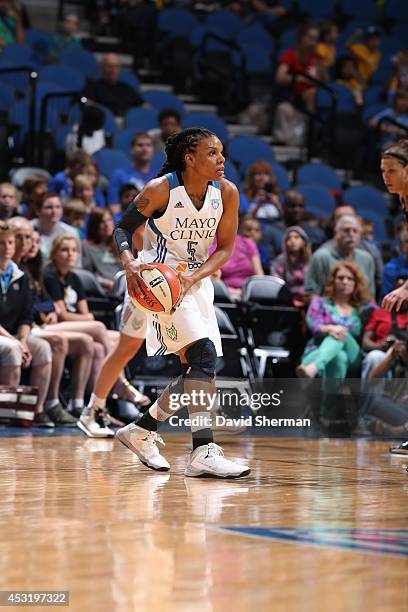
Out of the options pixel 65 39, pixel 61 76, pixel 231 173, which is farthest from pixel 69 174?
pixel 65 39

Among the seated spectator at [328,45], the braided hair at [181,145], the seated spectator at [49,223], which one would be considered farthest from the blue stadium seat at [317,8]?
the braided hair at [181,145]

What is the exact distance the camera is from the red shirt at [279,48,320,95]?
15281mm

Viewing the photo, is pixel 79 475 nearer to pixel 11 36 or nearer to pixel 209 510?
pixel 209 510

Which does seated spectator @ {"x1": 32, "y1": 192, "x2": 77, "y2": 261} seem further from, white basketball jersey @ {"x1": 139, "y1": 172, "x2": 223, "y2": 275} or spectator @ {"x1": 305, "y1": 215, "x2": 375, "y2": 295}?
white basketball jersey @ {"x1": 139, "y1": 172, "x2": 223, "y2": 275}

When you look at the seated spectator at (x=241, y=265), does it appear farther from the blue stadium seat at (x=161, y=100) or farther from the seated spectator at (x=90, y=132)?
the blue stadium seat at (x=161, y=100)

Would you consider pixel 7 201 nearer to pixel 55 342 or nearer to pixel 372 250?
pixel 55 342

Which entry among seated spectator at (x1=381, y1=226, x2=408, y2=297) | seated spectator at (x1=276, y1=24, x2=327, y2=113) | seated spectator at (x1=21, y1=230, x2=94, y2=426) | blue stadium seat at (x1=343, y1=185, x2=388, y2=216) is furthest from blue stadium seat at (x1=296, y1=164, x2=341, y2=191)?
seated spectator at (x1=21, y1=230, x2=94, y2=426)

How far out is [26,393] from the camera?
8.63 meters

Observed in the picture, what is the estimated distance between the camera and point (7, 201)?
981 cm

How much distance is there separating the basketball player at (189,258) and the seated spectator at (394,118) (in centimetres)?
863

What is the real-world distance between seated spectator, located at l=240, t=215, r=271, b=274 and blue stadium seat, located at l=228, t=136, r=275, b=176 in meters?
2.13

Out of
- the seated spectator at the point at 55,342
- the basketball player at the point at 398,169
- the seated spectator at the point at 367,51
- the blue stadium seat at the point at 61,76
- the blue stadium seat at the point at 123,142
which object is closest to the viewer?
the basketball player at the point at 398,169

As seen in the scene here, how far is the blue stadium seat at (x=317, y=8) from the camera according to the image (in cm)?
1739

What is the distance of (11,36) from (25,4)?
220cm
